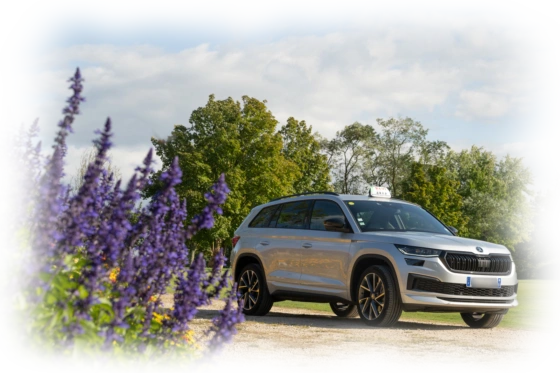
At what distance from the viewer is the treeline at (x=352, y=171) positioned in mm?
44312

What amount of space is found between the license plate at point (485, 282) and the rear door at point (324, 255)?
6.11 ft

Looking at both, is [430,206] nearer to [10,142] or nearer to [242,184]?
[242,184]

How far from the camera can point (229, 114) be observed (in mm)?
46344

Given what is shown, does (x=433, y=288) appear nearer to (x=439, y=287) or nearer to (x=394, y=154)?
(x=439, y=287)

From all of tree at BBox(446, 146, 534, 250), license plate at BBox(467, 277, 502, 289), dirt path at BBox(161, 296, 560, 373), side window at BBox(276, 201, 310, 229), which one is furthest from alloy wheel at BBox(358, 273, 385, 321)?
tree at BBox(446, 146, 534, 250)

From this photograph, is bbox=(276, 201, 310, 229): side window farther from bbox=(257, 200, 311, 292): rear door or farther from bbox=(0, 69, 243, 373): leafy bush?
bbox=(0, 69, 243, 373): leafy bush

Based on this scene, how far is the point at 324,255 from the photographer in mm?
11805

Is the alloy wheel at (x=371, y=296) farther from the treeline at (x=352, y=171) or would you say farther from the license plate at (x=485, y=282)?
the treeline at (x=352, y=171)

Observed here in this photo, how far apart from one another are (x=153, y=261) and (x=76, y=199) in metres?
0.84

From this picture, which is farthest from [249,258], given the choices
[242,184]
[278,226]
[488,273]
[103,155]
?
[242,184]

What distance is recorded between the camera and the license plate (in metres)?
10.7

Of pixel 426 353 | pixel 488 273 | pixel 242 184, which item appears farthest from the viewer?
pixel 242 184

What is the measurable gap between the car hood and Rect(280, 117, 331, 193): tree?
43.8 metres

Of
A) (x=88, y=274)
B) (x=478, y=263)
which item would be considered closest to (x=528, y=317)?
(x=478, y=263)
